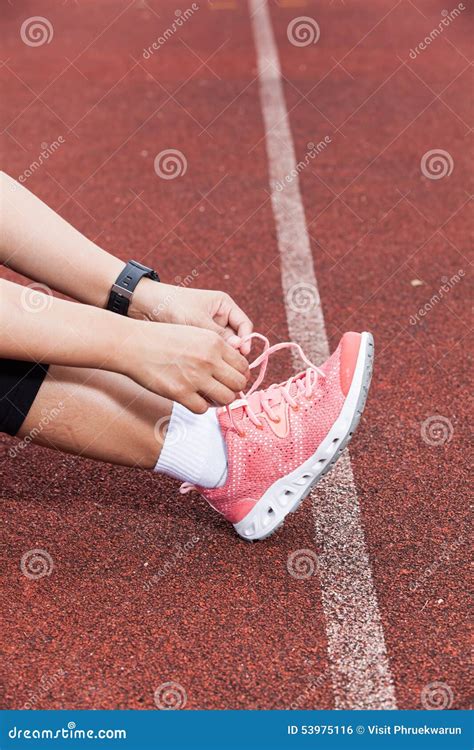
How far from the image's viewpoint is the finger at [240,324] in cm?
240

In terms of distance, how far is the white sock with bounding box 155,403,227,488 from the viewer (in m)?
2.32

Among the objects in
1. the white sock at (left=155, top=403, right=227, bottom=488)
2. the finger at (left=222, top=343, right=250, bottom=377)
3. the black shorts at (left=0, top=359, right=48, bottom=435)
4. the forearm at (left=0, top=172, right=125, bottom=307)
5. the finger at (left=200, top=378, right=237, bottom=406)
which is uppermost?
the finger at (left=222, top=343, right=250, bottom=377)

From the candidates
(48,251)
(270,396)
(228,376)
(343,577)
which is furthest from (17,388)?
(343,577)

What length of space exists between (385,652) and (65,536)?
812mm

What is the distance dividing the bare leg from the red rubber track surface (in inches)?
11.9

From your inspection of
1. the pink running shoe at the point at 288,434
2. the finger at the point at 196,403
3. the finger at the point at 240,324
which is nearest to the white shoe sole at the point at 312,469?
the pink running shoe at the point at 288,434

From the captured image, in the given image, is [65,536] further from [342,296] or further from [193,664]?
[342,296]

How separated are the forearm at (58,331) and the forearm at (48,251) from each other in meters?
0.30

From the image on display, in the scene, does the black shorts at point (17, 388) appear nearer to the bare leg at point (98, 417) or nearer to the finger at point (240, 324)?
the bare leg at point (98, 417)

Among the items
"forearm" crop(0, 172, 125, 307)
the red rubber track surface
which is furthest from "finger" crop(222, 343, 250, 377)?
the red rubber track surface

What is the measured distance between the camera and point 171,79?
22.9ft

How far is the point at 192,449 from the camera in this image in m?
2.32

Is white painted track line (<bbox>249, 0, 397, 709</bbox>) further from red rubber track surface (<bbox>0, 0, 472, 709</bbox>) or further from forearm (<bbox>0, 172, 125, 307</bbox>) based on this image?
forearm (<bbox>0, 172, 125, 307</bbox>)

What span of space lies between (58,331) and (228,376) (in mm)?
332
